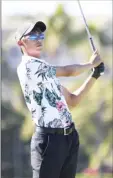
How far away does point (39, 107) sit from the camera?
111 inches

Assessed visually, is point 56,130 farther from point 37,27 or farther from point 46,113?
point 37,27

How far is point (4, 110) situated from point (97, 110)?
212 cm

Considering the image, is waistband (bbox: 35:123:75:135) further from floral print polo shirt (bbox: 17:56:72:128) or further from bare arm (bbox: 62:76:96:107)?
bare arm (bbox: 62:76:96:107)

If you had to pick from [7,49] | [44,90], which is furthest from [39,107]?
[7,49]

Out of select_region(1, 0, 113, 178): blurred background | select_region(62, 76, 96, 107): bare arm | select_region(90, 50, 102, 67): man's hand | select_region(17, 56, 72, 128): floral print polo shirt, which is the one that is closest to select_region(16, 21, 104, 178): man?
select_region(17, 56, 72, 128): floral print polo shirt

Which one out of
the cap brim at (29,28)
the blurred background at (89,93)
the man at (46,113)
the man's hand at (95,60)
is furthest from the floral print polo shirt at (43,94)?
the blurred background at (89,93)

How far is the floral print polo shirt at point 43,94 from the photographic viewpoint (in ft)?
9.25

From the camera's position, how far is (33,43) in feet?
9.59

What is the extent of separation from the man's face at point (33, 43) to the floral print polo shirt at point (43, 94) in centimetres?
5

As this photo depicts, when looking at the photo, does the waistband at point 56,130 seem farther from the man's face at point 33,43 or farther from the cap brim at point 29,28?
the cap brim at point 29,28

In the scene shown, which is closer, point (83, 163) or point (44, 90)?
point (44, 90)

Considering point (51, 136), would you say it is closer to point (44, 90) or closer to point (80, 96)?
point (44, 90)

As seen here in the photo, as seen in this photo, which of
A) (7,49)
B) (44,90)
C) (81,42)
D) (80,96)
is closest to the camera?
(44,90)

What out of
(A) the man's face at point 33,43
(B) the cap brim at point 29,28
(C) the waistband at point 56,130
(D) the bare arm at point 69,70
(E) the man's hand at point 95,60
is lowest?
(C) the waistband at point 56,130
